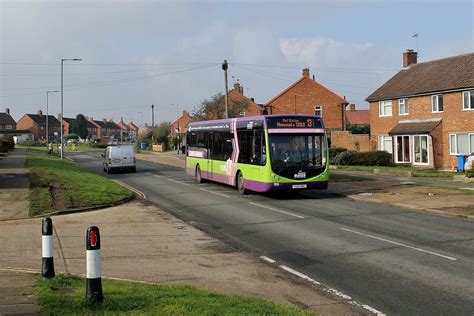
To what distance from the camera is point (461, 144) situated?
35.9 meters

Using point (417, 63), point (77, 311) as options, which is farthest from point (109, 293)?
point (417, 63)

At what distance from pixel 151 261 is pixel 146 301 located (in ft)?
11.2

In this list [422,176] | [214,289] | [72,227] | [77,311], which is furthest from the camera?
[422,176]

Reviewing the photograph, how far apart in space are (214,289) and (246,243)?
3934mm

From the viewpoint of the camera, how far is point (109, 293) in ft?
21.1

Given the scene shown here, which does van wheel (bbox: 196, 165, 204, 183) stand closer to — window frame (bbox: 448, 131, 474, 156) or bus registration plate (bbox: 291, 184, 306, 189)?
bus registration plate (bbox: 291, 184, 306, 189)

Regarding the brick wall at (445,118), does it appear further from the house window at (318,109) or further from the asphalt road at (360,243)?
the house window at (318,109)

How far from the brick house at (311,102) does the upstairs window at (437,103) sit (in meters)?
24.2

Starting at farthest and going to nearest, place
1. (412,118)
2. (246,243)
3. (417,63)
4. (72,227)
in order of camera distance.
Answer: (417,63), (412,118), (72,227), (246,243)

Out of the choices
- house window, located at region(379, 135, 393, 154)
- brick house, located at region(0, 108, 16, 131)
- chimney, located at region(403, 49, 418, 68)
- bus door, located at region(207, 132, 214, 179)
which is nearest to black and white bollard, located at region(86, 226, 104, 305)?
bus door, located at region(207, 132, 214, 179)

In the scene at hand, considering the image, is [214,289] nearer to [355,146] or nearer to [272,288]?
[272,288]

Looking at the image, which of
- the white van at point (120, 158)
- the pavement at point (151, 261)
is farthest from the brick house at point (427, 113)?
the pavement at point (151, 261)

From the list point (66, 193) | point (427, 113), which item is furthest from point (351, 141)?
point (66, 193)

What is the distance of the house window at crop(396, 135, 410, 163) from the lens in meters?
40.5
